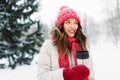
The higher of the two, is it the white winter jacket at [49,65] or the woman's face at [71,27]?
the woman's face at [71,27]

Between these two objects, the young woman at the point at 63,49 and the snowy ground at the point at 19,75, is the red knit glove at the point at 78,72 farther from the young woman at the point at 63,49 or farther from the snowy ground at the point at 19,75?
the snowy ground at the point at 19,75

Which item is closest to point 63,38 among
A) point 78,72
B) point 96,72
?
point 78,72

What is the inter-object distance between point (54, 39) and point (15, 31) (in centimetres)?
1585

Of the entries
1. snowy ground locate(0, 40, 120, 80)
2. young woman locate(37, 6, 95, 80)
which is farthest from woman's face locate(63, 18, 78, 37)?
snowy ground locate(0, 40, 120, 80)

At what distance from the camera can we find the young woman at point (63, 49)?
10.1ft

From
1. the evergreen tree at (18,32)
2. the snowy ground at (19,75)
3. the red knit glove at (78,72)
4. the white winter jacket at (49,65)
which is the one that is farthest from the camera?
the evergreen tree at (18,32)

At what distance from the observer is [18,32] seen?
18828mm

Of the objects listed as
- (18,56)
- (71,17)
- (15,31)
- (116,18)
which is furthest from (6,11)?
(116,18)

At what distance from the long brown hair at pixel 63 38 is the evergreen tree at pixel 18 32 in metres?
15.3

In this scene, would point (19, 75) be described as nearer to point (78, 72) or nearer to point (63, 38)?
point (63, 38)

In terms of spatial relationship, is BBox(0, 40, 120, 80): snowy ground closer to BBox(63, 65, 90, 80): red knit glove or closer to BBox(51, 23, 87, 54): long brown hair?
BBox(51, 23, 87, 54): long brown hair

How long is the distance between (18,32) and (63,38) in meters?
15.9

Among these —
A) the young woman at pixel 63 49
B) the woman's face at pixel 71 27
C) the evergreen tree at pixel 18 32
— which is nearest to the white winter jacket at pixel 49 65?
the young woman at pixel 63 49

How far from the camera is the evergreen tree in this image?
1853 cm
